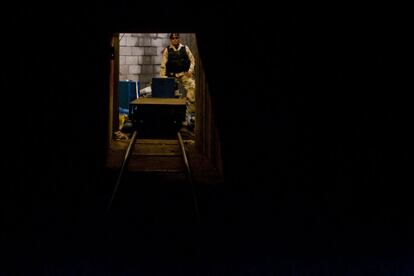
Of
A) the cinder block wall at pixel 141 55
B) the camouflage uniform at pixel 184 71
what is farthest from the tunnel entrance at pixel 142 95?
the camouflage uniform at pixel 184 71

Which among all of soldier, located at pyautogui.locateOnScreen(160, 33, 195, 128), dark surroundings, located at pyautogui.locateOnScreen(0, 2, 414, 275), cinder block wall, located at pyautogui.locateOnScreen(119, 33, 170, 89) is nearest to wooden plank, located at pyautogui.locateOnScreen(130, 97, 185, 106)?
soldier, located at pyautogui.locateOnScreen(160, 33, 195, 128)

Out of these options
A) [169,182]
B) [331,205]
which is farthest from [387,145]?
[169,182]

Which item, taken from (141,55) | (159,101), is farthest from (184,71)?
(141,55)

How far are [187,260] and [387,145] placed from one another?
12.7 ft

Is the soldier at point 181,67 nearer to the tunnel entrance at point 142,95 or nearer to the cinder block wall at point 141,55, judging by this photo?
the tunnel entrance at point 142,95

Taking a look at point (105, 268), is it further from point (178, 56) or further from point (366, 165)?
point (178, 56)

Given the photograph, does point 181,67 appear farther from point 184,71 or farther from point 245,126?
point 245,126

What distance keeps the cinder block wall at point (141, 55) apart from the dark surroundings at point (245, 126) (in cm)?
1196

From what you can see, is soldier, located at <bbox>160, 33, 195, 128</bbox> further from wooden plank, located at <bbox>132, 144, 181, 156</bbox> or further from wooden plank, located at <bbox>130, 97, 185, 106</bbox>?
wooden plank, located at <bbox>132, 144, 181, 156</bbox>

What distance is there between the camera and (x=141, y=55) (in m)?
21.1

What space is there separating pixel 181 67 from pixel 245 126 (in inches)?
351

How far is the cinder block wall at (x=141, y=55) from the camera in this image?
20.9m

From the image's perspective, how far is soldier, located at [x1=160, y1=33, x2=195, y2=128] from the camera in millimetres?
16625

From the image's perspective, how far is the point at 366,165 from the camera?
809cm
